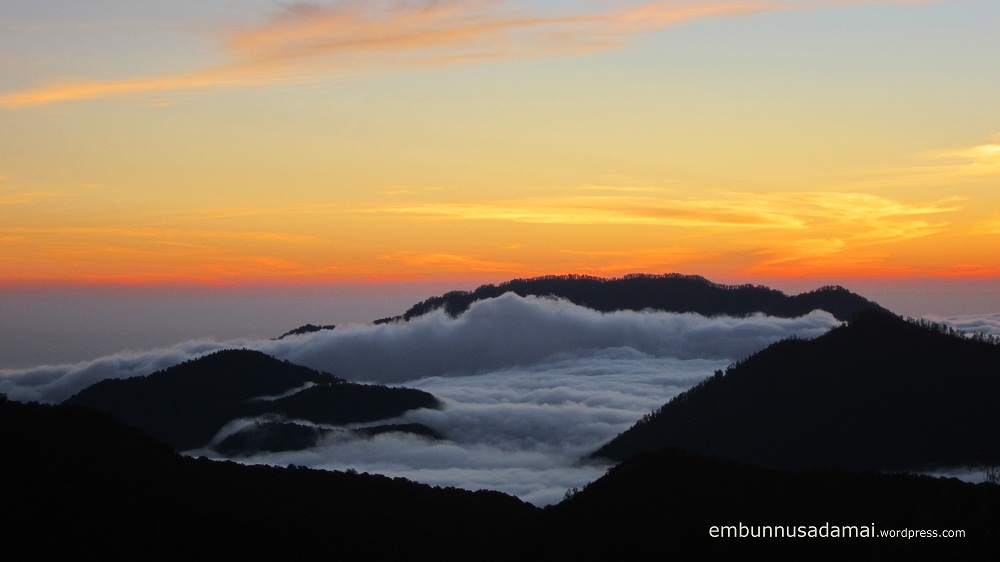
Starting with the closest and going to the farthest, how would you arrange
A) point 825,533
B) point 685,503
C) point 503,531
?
point 825,533
point 685,503
point 503,531

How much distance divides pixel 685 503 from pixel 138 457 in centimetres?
6033

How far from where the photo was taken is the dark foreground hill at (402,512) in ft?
347

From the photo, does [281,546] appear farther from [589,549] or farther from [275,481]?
[589,549]

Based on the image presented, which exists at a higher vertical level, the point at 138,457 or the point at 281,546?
the point at 138,457

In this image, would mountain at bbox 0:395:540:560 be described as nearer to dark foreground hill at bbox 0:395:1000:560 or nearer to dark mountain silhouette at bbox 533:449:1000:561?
dark foreground hill at bbox 0:395:1000:560

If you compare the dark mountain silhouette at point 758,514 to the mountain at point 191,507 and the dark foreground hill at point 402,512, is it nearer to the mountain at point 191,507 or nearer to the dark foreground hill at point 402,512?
the dark foreground hill at point 402,512

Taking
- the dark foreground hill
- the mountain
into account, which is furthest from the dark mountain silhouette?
the mountain

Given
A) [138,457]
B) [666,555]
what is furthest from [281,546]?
[666,555]

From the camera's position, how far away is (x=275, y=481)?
12950 cm

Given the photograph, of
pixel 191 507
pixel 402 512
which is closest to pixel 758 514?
pixel 402 512

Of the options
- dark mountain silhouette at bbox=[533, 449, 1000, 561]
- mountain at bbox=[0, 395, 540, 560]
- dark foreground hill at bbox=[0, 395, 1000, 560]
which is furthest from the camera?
mountain at bbox=[0, 395, 540, 560]

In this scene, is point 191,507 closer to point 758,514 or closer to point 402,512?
point 402,512

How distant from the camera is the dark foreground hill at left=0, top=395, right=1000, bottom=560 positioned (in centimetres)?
10569

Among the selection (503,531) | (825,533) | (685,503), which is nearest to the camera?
(825,533)
